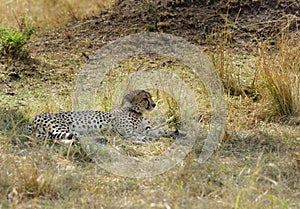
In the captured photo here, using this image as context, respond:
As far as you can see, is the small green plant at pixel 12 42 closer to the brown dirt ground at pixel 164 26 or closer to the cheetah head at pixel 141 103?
the brown dirt ground at pixel 164 26

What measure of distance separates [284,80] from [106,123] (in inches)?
64.8

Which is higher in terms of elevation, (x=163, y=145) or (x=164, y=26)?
(x=164, y=26)

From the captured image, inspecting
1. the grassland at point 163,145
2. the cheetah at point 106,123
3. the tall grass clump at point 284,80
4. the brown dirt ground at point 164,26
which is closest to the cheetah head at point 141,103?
the cheetah at point 106,123

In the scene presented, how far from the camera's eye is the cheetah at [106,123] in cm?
554

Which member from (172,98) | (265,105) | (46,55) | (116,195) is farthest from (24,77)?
(116,195)

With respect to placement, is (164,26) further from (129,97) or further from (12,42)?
(129,97)

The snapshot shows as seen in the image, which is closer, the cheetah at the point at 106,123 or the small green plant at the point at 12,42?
the cheetah at the point at 106,123

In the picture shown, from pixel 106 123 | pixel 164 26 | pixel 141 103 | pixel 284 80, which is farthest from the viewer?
pixel 164 26

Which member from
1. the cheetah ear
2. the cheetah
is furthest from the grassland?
the cheetah ear

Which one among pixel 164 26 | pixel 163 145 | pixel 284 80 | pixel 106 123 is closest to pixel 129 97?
pixel 106 123

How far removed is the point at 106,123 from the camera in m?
5.71

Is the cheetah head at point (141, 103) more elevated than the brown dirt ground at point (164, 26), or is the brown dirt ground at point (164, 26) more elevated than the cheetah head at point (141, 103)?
the brown dirt ground at point (164, 26)

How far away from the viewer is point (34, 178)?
14.3ft

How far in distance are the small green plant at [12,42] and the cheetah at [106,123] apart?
7.03ft
